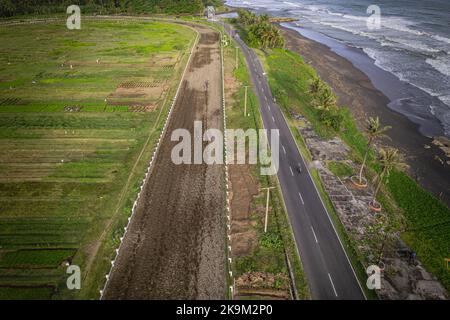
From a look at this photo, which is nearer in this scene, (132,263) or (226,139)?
(132,263)

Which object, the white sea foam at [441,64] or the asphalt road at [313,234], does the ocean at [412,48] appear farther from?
the asphalt road at [313,234]

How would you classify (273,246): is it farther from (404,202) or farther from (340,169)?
(404,202)

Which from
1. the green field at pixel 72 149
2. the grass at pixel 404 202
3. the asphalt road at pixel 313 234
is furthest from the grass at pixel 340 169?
the green field at pixel 72 149

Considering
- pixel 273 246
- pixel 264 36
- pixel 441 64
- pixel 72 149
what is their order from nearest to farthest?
1. pixel 273 246
2. pixel 72 149
3. pixel 441 64
4. pixel 264 36

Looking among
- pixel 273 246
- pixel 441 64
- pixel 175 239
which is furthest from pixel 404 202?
pixel 441 64

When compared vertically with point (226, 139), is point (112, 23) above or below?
above

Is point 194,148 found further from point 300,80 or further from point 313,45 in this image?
point 313,45

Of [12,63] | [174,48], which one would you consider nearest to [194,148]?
[174,48]
